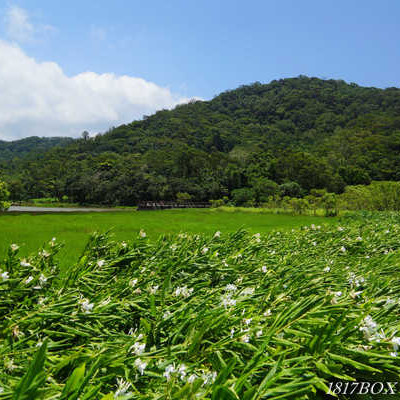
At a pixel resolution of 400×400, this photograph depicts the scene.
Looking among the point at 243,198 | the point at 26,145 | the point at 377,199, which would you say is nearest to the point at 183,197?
the point at 243,198

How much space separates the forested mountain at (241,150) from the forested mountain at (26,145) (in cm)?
2951

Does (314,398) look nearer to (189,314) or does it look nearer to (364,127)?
(189,314)

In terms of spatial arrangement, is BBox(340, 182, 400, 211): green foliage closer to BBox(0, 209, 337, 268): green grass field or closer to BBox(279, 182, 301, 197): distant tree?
BBox(0, 209, 337, 268): green grass field

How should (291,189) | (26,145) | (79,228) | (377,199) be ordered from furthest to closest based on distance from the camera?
(26,145) → (291,189) → (377,199) → (79,228)

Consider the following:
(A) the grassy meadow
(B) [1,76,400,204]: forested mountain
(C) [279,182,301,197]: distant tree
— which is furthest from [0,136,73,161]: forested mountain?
(A) the grassy meadow

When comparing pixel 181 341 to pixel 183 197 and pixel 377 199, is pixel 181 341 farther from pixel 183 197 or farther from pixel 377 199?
pixel 183 197

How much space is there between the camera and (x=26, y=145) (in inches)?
4990

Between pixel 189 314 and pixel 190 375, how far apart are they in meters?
0.37

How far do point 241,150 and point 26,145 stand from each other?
106m

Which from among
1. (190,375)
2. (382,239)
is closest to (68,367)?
(190,375)

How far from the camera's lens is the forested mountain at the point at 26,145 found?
377 feet

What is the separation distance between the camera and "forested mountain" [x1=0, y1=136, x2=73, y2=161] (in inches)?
4521

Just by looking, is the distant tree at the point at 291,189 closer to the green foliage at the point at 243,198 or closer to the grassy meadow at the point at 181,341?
the green foliage at the point at 243,198

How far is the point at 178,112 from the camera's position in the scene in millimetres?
95625
